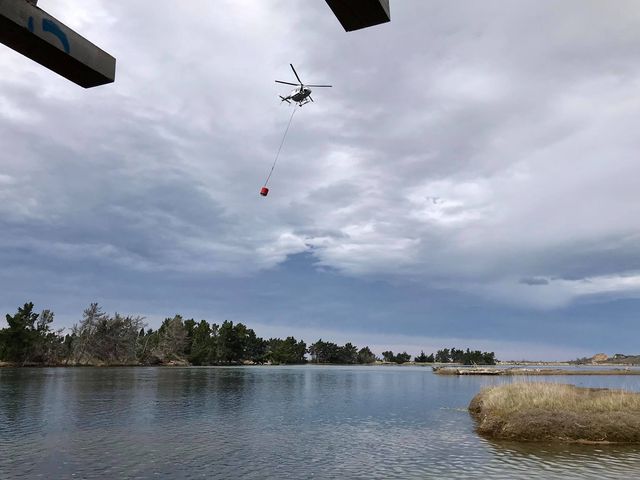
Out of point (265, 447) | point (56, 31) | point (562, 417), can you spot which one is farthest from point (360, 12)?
point (562, 417)

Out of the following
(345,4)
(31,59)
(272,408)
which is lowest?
(272,408)

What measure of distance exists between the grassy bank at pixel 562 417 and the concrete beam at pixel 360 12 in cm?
3260

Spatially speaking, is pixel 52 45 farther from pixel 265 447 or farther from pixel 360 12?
pixel 265 447

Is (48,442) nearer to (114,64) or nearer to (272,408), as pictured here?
(272,408)

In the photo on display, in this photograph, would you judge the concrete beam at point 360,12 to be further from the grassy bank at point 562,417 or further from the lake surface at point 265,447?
the grassy bank at point 562,417

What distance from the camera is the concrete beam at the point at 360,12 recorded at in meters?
4.51

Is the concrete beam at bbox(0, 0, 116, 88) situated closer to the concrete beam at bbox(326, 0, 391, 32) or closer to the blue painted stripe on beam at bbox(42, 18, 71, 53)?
the blue painted stripe on beam at bbox(42, 18, 71, 53)

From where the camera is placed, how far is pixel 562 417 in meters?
31.7

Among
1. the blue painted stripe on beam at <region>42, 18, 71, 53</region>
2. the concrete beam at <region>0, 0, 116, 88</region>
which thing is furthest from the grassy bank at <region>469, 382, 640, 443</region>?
the blue painted stripe on beam at <region>42, 18, 71, 53</region>

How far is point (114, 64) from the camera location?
543cm

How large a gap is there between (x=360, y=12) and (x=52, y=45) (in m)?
3.06

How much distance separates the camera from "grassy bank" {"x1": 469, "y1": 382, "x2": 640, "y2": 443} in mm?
30125

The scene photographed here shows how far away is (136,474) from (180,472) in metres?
1.91

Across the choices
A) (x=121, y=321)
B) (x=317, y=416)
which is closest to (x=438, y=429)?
(x=317, y=416)
